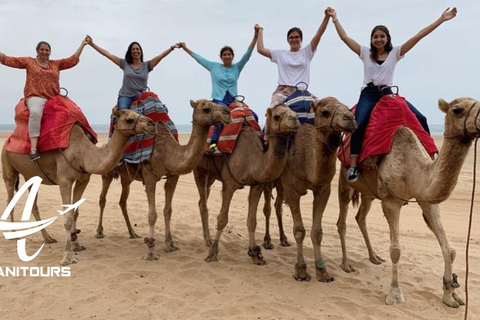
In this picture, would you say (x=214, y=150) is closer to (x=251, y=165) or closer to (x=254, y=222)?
(x=251, y=165)

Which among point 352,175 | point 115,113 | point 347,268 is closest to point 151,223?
point 115,113

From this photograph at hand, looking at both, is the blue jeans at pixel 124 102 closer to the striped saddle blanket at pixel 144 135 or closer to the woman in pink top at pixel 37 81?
the striped saddle blanket at pixel 144 135

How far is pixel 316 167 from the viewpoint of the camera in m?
5.68

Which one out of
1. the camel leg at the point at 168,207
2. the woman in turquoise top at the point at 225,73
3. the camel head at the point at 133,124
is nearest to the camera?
the camel head at the point at 133,124

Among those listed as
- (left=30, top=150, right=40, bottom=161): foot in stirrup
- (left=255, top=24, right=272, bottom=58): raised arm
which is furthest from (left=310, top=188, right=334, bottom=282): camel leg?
(left=30, top=150, right=40, bottom=161): foot in stirrup

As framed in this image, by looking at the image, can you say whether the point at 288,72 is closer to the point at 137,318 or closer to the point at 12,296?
the point at 137,318

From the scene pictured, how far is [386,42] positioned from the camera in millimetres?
5785

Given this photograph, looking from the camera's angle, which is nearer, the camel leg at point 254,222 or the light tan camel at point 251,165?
the light tan camel at point 251,165

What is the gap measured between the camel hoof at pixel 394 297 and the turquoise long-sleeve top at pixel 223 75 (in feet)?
13.0

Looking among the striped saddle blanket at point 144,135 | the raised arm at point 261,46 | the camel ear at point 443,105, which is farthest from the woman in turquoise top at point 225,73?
the camel ear at point 443,105

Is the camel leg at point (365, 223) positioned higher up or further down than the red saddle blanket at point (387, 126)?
further down

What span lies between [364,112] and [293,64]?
1.53 m

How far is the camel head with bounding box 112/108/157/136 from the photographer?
6.09 meters

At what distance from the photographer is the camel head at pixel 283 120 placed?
5586 millimetres
